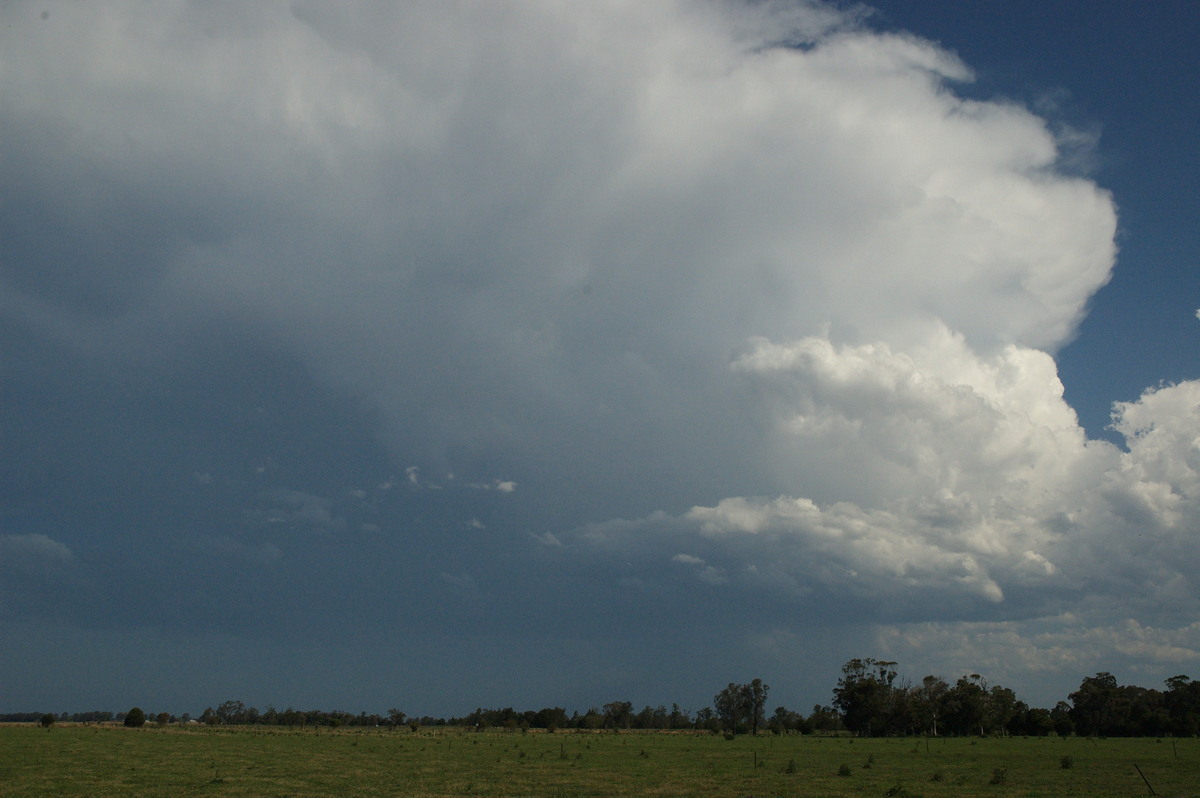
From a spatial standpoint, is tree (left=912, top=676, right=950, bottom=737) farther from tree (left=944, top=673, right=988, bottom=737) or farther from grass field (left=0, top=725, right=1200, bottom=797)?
grass field (left=0, top=725, right=1200, bottom=797)

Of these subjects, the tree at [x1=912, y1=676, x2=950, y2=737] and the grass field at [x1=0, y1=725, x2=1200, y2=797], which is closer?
the grass field at [x1=0, y1=725, x2=1200, y2=797]

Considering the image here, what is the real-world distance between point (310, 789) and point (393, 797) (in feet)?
23.0

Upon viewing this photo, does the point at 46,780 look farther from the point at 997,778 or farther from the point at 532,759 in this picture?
the point at 997,778

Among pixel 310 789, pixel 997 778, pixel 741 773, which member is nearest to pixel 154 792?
pixel 310 789

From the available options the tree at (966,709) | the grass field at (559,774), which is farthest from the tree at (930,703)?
the grass field at (559,774)

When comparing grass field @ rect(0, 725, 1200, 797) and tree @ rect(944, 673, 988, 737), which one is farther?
tree @ rect(944, 673, 988, 737)

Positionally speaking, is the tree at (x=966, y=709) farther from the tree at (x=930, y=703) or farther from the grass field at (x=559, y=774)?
the grass field at (x=559, y=774)

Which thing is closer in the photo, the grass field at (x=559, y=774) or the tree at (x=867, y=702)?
the grass field at (x=559, y=774)

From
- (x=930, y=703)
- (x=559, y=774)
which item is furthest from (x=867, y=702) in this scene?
(x=559, y=774)

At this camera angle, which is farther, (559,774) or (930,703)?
(930,703)

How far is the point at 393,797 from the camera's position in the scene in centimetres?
3816

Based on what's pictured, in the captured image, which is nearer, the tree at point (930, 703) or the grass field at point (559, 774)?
the grass field at point (559, 774)

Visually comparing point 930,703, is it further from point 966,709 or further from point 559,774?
point 559,774

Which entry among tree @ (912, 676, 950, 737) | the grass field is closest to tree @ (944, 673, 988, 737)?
tree @ (912, 676, 950, 737)
